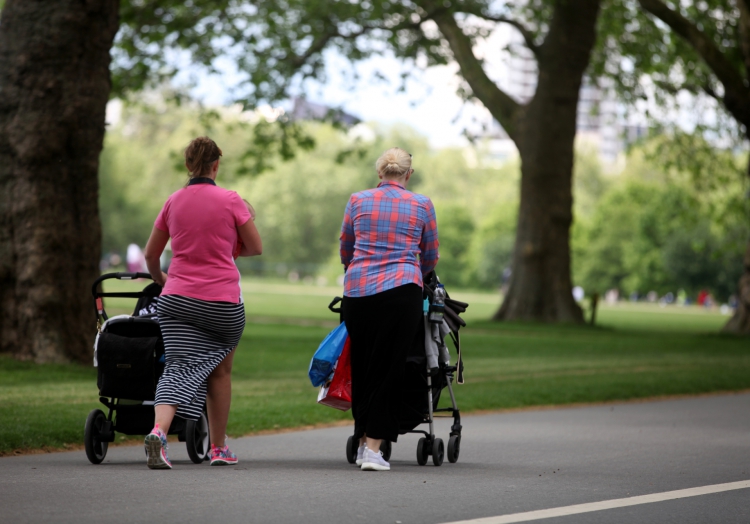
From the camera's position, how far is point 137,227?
9106 centimetres

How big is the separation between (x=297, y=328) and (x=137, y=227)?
2581 inches

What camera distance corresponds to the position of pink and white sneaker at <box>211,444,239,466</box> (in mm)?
7273

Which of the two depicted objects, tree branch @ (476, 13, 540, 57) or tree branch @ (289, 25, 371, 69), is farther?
tree branch @ (476, 13, 540, 57)

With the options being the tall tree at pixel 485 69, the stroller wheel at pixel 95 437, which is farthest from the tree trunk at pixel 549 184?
the stroller wheel at pixel 95 437

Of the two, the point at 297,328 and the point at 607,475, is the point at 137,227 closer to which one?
the point at 297,328

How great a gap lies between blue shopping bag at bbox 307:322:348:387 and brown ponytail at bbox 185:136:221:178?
1314 millimetres

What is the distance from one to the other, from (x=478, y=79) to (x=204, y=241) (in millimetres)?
24750

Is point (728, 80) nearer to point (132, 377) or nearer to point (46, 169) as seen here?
point (46, 169)

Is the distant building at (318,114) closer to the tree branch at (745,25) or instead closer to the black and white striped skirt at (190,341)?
the tree branch at (745,25)

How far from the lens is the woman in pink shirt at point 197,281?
6891 millimetres

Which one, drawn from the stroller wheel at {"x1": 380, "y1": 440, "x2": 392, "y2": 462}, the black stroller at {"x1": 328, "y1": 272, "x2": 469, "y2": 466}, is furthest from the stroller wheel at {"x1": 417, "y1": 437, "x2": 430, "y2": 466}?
the stroller wheel at {"x1": 380, "y1": 440, "x2": 392, "y2": 462}

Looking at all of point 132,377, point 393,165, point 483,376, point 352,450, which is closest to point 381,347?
point 352,450

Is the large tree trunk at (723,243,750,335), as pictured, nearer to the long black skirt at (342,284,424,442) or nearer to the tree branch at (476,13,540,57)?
the tree branch at (476,13,540,57)

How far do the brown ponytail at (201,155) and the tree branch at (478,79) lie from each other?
23.5 m
